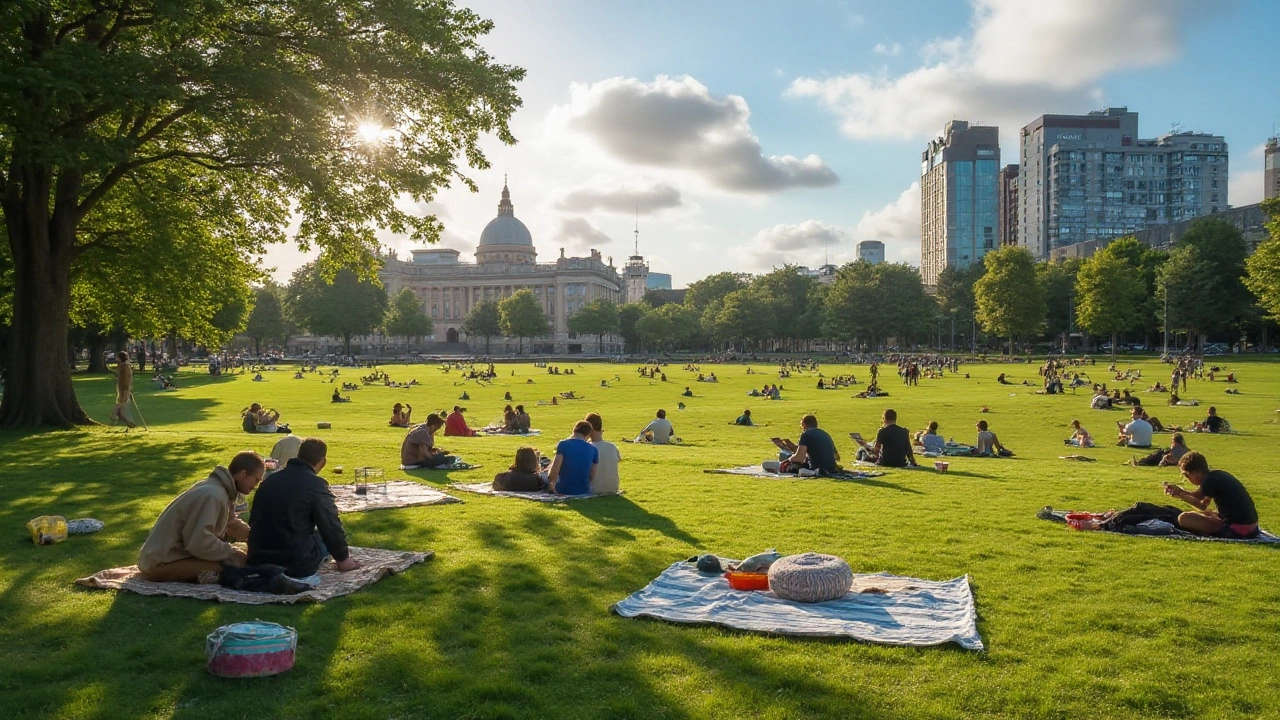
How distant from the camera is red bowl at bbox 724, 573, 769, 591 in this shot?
8102 millimetres

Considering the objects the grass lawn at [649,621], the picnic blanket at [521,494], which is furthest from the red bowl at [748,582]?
the picnic blanket at [521,494]

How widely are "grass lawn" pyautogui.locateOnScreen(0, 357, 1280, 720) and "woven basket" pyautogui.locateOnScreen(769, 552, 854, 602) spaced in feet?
3.46

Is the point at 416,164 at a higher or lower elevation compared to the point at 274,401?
higher

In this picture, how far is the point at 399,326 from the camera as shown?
137250mm

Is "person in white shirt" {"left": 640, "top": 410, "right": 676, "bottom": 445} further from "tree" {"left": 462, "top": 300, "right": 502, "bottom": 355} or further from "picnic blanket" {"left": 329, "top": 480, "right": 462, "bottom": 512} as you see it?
"tree" {"left": 462, "top": 300, "right": 502, "bottom": 355}

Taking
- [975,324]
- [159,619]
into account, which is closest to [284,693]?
[159,619]

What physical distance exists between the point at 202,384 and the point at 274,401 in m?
18.3

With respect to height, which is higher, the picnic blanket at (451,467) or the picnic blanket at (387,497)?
the picnic blanket at (387,497)

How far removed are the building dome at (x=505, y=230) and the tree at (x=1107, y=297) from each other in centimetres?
11876

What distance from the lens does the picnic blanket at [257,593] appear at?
7.63m

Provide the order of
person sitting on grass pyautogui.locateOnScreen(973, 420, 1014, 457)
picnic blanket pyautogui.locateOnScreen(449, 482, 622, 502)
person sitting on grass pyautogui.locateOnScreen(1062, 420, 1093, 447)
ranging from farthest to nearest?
person sitting on grass pyautogui.locateOnScreen(1062, 420, 1093, 447)
person sitting on grass pyautogui.locateOnScreen(973, 420, 1014, 457)
picnic blanket pyautogui.locateOnScreen(449, 482, 622, 502)

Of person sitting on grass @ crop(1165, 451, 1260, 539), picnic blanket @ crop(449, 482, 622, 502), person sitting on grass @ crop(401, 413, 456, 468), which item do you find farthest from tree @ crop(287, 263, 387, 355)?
person sitting on grass @ crop(1165, 451, 1260, 539)

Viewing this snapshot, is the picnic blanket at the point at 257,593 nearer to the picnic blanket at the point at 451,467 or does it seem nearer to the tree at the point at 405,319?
the picnic blanket at the point at 451,467

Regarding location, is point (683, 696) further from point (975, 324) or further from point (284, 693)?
point (975, 324)
